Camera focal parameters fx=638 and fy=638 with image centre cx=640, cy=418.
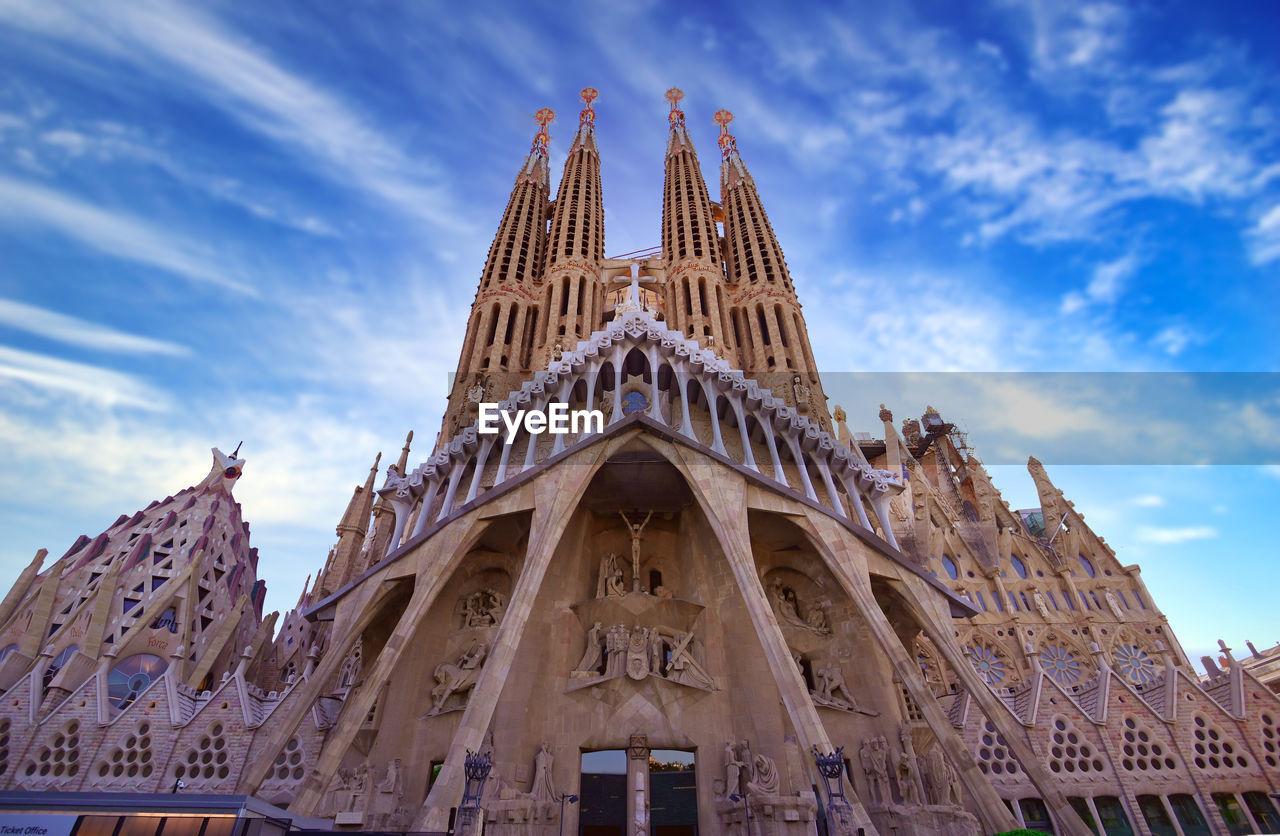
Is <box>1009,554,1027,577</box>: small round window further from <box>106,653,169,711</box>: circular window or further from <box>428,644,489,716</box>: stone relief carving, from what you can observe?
<box>106,653,169,711</box>: circular window

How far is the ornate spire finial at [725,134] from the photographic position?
1804 inches

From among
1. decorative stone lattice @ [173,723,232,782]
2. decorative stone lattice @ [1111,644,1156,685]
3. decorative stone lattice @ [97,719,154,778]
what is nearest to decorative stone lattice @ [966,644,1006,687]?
decorative stone lattice @ [1111,644,1156,685]

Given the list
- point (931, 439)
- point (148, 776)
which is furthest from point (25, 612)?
point (931, 439)

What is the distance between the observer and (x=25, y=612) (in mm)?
24984

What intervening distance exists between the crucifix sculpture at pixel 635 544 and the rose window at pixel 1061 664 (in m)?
18.1

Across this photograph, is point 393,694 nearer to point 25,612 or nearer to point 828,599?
point 828,599

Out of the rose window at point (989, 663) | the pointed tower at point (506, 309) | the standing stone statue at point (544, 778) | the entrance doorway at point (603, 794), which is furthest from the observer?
the pointed tower at point (506, 309)

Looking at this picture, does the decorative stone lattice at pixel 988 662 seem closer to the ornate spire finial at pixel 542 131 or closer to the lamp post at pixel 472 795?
the lamp post at pixel 472 795

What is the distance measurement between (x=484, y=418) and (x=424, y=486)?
3.13 m

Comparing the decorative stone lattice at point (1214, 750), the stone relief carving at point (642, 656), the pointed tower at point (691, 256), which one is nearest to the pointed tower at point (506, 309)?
the pointed tower at point (691, 256)

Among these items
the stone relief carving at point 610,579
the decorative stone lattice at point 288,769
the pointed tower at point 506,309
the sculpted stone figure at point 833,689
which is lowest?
the decorative stone lattice at point 288,769

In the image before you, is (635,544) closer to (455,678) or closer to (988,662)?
(455,678)

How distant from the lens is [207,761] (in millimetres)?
18266
